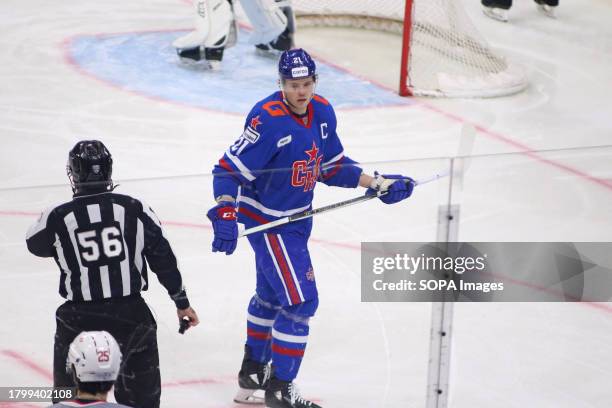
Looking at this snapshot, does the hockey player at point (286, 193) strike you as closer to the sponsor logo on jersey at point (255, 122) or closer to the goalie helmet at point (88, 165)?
the sponsor logo on jersey at point (255, 122)

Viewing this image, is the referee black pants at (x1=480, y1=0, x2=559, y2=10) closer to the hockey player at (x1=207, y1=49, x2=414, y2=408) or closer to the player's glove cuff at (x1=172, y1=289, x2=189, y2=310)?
the hockey player at (x1=207, y1=49, x2=414, y2=408)

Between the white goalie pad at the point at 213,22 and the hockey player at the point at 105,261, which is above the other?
the hockey player at the point at 105,261

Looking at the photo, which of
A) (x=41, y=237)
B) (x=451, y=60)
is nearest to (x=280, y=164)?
(x=41, y=237)

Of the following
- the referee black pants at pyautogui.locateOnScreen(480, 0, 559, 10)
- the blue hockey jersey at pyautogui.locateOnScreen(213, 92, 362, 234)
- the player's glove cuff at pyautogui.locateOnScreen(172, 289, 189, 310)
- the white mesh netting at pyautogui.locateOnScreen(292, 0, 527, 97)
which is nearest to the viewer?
the player's glove cuff at pyautogui.locateOnScreen(172, 289, 189, 310)

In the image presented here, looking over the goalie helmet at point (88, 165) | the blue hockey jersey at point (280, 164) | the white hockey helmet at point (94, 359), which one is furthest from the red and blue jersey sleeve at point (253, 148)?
the white hockey helmet at point (94, 359)

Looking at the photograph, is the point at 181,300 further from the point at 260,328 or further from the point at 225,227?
the point at 260,328

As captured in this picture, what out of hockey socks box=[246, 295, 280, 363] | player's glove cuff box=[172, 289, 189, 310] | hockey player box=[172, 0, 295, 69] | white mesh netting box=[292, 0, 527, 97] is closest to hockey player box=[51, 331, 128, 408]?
player's glove cuff box=[172, 289, 189, 310]

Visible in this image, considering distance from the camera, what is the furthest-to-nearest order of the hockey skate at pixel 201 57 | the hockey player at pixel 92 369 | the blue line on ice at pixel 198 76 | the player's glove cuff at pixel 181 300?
the hockey skate at pixel 201 57 < the blue line on ice at pixel 198 76 < the player's glove cuff at pixel 181 300 < the hockey player at pixel 92 369

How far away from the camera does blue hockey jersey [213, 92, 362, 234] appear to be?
317 cm

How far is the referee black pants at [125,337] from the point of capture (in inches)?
109

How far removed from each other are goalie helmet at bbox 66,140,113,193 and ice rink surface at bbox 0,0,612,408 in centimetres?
7

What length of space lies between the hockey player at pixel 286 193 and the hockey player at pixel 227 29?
12.8 feet

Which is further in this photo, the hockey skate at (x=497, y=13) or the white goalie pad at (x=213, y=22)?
the hockey skate at (x=497, y=13)

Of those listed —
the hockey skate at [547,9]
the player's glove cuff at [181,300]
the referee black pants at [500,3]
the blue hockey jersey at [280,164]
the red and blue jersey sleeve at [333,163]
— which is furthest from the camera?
the hockey skate at [547,9]
